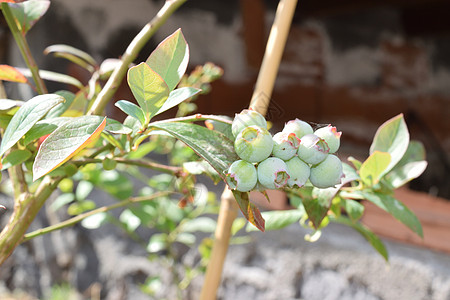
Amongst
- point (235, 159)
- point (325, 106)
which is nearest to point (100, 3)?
point (235, 159)

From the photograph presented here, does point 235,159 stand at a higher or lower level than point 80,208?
higher

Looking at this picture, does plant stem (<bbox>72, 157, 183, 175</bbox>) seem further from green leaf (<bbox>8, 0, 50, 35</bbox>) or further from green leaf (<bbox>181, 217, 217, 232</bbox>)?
green leaf (<bbox>181, 217, 217, 232</bbox>)

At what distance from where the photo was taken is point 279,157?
259 mm

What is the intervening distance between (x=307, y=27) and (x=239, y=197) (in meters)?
2.32

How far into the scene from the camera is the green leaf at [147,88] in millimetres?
279

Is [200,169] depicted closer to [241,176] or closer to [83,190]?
[241,176]

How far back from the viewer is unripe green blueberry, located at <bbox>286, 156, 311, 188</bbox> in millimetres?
257

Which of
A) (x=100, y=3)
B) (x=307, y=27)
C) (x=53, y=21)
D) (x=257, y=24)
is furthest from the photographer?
(x=307, y=27)

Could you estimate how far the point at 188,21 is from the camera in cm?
164

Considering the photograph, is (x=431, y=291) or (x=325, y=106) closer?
(x=431, y=291)

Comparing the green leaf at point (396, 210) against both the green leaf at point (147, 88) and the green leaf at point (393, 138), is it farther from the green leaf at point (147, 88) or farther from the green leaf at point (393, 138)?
the green leaf at point (147, 88)

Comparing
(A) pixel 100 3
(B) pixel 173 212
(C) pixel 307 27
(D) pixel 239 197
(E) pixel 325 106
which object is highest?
(D) pixel 239 197

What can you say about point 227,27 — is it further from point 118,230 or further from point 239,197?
point 239,197

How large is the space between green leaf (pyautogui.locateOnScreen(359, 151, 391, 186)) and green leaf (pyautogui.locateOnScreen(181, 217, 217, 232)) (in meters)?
0.71
